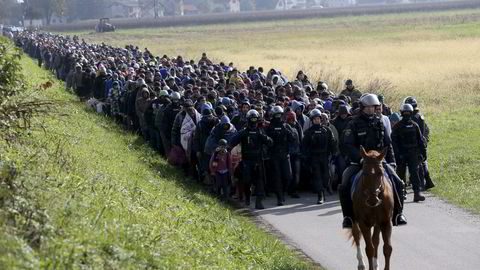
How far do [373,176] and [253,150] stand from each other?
6.86 m

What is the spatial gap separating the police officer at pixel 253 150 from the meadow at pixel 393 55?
343 centimetres

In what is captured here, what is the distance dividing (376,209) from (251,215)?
576cm

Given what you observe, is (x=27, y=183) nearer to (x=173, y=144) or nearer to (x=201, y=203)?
(x=201, y=203)

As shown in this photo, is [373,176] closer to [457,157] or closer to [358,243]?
[358,243]

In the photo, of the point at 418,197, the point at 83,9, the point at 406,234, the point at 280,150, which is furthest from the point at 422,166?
the point at 83,9

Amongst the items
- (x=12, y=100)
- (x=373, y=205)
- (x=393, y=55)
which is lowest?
(x=393, y=55)

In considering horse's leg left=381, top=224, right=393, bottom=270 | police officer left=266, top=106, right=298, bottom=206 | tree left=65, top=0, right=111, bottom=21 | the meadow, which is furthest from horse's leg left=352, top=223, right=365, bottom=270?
tree left=65, top=0, right=111, bottom=21

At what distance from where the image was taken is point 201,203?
1831 cm

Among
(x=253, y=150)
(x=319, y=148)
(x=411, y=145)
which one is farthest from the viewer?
(x=319, y=148)

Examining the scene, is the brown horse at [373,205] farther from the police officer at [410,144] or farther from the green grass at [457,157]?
the police officer at [410,144]

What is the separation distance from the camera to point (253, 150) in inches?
765

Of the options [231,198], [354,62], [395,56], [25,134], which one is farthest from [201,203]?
[395,56]

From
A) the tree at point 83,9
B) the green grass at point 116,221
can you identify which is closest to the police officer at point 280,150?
the green grass at point 116,221

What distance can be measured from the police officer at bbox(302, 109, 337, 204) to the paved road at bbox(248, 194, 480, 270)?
1.23 ft
